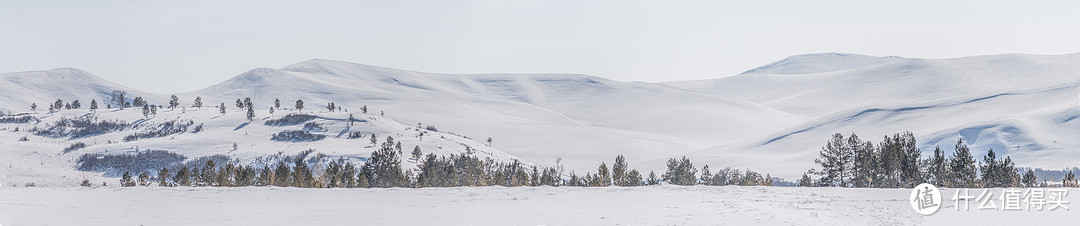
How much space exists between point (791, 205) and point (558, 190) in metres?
8.24

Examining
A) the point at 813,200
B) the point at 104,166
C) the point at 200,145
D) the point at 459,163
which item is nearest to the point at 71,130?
the point at 200,145

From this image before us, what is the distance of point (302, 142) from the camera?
164 m

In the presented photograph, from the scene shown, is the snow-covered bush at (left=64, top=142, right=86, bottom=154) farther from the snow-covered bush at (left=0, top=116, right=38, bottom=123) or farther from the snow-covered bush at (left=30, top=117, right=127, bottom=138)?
the snow-covered bush at (left=0, top=116, right=38, bottom=123)

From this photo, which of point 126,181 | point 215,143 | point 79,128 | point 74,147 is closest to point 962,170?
point 126,181

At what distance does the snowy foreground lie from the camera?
871 inches

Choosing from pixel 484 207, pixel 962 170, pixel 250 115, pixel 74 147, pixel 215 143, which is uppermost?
pixel 250 115

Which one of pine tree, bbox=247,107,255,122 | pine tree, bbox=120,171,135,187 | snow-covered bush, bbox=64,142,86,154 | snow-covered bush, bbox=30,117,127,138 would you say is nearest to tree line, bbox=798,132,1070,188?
pine tree, bbox=120,171,135,187

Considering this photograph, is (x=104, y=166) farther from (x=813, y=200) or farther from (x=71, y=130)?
(x=813, y=200)

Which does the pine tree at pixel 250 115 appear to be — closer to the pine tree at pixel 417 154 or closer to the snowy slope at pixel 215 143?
the snowy slope at pixel 215 143

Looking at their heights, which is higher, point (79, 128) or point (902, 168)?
point (79, 128)

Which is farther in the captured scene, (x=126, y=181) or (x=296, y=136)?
(x=296, y=136)

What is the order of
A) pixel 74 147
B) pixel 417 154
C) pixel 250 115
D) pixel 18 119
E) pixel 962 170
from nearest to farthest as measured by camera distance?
pixel 962 170 → pixel 417 154 → pixel 74 147 → pixel 250 115 → pixel 18 119

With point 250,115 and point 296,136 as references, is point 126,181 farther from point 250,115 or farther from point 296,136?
point 250,115

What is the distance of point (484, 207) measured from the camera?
83.7ft
